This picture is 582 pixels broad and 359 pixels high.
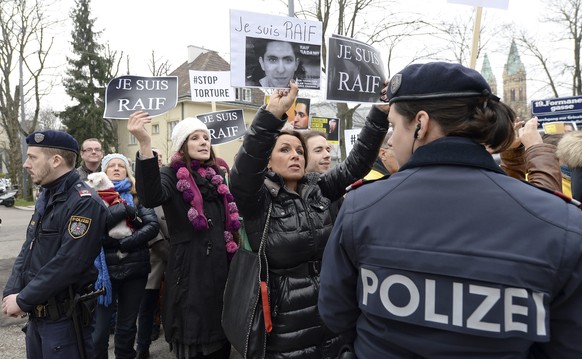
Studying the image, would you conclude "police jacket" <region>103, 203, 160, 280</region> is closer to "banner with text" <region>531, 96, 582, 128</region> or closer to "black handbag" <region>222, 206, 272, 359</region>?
"black handbag" <region>222, 206, 272, 359</region>

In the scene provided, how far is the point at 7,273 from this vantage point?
6832 mm

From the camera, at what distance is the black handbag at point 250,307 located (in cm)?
202

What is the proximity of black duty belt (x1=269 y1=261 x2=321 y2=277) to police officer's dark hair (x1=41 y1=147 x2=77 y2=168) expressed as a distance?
1660 millimetres

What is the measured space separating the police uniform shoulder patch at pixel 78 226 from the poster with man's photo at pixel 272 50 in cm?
138

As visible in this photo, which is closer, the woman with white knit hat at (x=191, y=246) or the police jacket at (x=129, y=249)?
the woman with white knit hat at (x=191, y=246)

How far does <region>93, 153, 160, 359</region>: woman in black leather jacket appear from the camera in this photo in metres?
3.37

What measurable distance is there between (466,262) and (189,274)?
2181 mm

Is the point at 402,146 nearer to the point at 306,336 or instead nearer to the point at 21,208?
the point at 306,336

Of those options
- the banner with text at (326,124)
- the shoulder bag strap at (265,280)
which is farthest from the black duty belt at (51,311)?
the banner with text at (326,124)

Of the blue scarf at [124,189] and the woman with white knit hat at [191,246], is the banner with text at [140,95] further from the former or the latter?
the woman with white knit hat at [191,246]

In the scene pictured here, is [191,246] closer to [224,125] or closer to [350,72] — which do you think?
[350,72]

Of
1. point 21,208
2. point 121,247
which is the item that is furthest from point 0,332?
point 21,208

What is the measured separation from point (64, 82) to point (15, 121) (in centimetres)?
854

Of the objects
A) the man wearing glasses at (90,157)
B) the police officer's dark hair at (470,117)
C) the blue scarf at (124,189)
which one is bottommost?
the blue scarf at (124,189)
